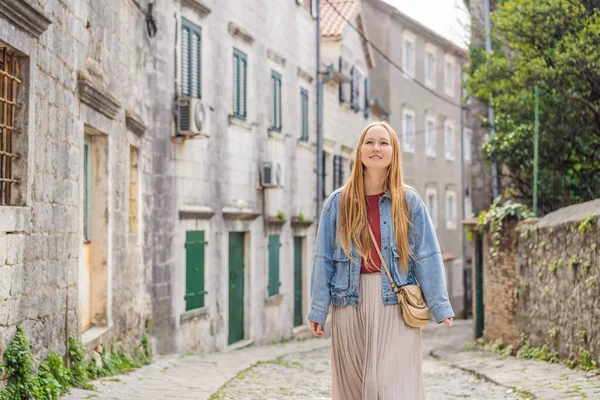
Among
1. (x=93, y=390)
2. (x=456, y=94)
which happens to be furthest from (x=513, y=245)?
(x=456, y=94)

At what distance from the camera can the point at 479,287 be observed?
17.3 m

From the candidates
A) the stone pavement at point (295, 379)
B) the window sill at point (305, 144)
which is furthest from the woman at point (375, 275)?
the window sill at point (305, 144)

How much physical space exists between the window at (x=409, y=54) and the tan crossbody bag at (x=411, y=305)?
27331 millimetres

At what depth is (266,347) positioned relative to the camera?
1655 cm

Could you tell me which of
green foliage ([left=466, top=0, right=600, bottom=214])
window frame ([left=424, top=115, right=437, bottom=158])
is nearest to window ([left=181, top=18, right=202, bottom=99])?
green foliage ([left=466, top=0, right=600, bottom=214])

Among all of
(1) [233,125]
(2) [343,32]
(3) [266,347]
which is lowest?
(3) [266,347]

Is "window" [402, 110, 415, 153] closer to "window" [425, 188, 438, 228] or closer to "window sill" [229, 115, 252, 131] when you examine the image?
"window" [425, 188, 438, 228]

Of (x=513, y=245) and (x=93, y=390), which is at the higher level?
(x=513, y=245)

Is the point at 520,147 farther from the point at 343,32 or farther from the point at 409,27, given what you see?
the point at 409,27

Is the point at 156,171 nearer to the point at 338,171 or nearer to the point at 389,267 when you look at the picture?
the point at 389,267

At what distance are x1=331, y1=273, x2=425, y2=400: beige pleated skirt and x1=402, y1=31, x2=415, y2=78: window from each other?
27.3 metres

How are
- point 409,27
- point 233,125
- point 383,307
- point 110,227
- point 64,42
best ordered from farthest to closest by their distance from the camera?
point 409,27
point 233,125
point 110,227
point 64,42
point 383,307

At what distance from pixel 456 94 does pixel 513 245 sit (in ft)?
79.8

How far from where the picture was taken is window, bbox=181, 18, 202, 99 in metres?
13.8
